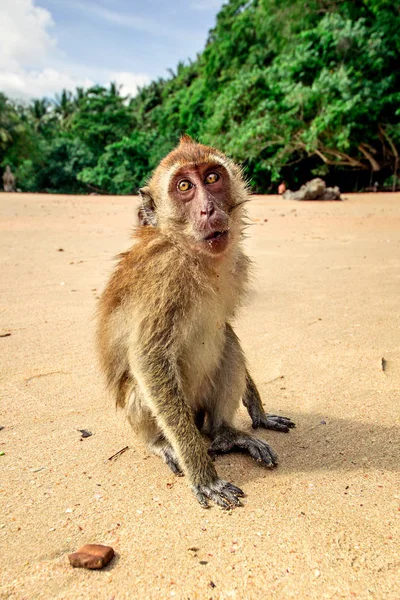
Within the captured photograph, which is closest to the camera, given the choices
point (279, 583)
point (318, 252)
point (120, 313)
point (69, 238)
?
point (279, 583)

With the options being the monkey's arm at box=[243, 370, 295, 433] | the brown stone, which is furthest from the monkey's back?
the brown stone

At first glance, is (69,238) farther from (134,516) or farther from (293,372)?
(134,516)

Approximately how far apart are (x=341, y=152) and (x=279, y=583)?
20.1 m

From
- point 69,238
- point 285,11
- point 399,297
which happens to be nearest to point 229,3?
point 285,11

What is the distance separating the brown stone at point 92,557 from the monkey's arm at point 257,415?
1.43 metres

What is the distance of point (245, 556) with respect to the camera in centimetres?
194

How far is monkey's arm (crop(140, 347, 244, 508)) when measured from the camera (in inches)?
100

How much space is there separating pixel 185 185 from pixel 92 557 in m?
1.88

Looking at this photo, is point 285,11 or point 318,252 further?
point 285,11

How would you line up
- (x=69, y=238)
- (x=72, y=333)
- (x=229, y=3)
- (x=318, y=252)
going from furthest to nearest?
(x=229, y=3), (x=69, y=238), (x=318, y=252), (x=72, y=333)

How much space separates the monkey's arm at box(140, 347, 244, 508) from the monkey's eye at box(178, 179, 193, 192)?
91cm

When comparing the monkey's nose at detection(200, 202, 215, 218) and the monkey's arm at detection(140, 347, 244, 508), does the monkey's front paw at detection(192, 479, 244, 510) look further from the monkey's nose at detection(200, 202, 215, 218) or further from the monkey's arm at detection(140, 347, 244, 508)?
the monkey's nose at detection(200, 202, 215, 218)

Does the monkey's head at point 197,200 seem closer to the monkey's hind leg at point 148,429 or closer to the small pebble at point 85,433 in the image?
the monkey's hind leg at point 148,429

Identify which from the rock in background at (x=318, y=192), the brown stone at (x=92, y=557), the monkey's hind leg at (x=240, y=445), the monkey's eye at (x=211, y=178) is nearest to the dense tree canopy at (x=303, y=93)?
the rock in background at (x=318, y=192)
